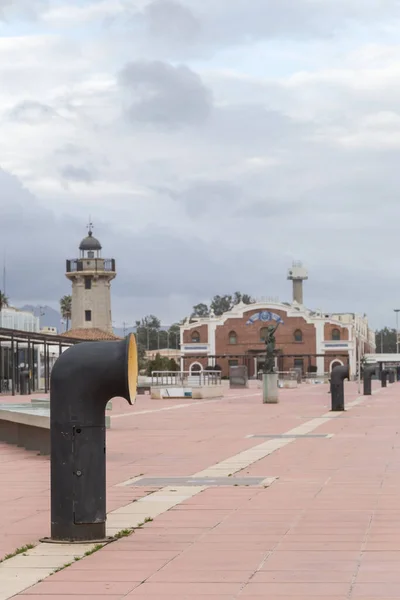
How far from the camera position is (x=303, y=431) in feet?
75.6

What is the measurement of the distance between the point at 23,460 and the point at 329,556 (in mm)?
9288

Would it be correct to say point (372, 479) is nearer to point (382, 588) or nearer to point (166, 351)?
point (382, 588)

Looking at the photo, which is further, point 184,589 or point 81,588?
point 81,588

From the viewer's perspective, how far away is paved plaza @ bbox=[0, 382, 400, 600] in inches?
272

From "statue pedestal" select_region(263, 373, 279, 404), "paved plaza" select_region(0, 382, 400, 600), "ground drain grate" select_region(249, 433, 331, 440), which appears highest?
"statue pedestal" select_region(263, 373, 279, 404)

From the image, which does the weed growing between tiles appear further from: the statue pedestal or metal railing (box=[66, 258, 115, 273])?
metal railing (box=[66, 258, 115, 273])

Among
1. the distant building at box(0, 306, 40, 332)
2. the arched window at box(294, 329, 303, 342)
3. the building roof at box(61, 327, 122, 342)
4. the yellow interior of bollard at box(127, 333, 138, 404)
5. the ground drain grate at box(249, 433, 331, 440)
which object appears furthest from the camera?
the arched window at box(294, 329, 303, 342)

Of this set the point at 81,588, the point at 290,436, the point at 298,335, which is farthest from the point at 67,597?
the point at 298,335

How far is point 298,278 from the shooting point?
→ 16525cm

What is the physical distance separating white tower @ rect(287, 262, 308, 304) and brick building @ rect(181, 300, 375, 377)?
81.6ft

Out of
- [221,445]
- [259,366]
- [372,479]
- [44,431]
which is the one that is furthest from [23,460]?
[259,366]

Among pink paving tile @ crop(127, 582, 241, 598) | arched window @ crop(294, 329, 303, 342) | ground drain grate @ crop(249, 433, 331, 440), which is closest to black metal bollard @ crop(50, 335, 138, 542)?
pink paving tile @ crop(127, 582, 241, 598)

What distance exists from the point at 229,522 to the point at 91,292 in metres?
103

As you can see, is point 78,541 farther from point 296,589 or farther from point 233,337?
point 233,337
